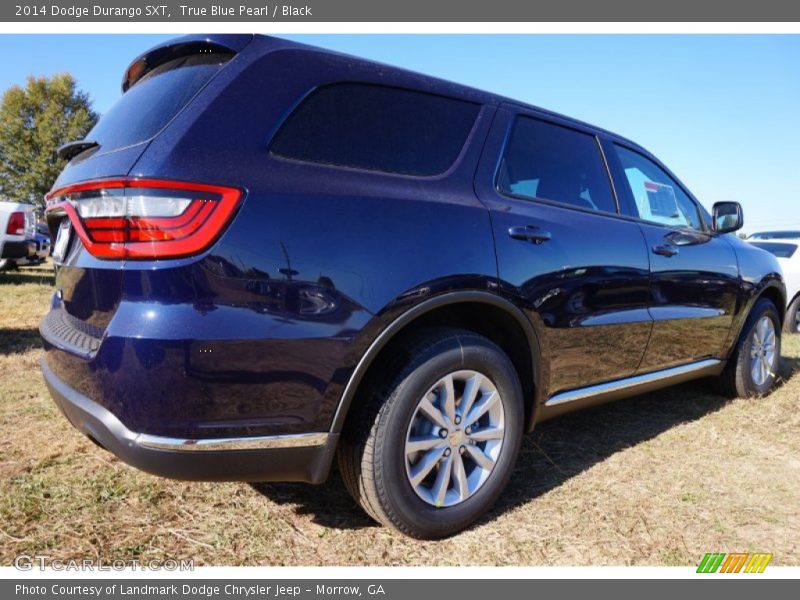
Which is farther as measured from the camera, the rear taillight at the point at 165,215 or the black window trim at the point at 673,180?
the black window trim at the point at 673,180

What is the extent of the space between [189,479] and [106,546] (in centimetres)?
63

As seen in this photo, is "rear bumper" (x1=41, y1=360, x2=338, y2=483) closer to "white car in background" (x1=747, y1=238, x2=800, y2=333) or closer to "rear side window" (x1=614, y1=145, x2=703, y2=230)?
"rear side window" (x1=614, y1=145, x2=703, y2=230)

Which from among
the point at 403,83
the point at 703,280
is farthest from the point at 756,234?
the point at 403,83

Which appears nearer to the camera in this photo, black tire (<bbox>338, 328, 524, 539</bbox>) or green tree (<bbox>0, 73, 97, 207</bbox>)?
black tire (<bbox>338, 328, 524, 539</bbox>)

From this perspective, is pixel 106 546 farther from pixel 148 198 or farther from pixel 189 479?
pixel 148 198

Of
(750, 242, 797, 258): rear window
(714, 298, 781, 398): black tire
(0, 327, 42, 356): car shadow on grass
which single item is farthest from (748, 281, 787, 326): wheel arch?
(0, 327, 42, 356): car shadow on grass

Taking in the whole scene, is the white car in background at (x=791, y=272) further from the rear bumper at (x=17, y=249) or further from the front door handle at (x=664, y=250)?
the rear bumper at (x=17, y=249)

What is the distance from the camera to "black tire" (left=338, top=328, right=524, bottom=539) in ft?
6.36

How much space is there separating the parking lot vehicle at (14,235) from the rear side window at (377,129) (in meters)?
7.14

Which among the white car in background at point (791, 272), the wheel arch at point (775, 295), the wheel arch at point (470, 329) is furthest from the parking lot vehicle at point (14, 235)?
the white car in background at point (791, 272)

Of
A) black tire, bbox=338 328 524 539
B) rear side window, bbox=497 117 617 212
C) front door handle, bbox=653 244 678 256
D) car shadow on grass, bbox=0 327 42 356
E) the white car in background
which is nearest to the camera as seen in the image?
black tire, bbox=338 328 524 539

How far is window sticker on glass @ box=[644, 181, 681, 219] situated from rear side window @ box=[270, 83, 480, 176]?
5.25ft

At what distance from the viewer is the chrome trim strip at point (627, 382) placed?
103 inches

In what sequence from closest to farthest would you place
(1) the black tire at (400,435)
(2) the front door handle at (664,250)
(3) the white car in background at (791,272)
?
(1) the black tire at (400,435)
(2) the front door handle at (664,250)
(3) the white car in background at (791,272)
